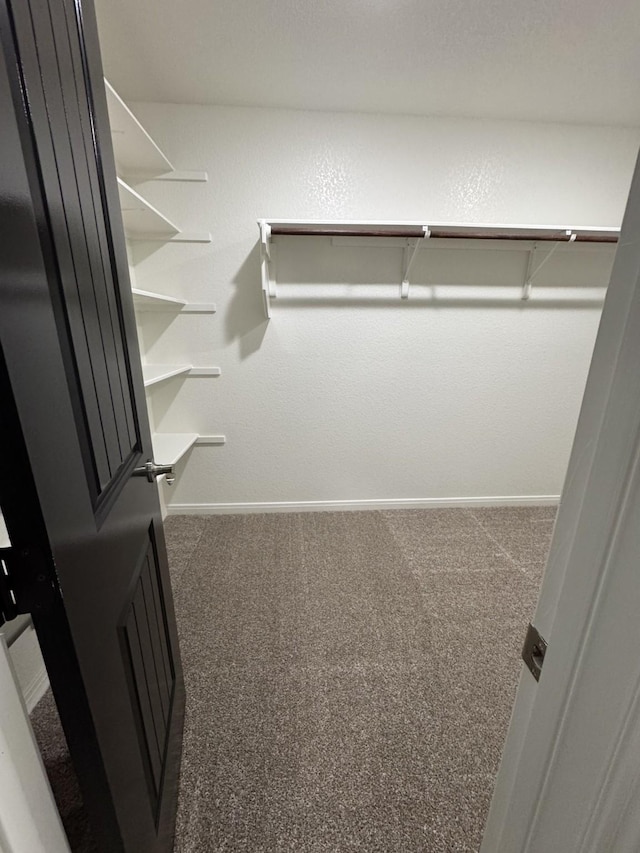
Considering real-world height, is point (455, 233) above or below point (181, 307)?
above

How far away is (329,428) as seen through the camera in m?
2.50

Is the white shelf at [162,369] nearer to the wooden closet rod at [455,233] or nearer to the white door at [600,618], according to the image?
the wooden closet rod at [455,233]

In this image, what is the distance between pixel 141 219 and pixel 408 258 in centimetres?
154

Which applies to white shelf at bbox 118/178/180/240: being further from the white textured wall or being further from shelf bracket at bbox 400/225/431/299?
shelf bracket at bbox 400/225/431/299

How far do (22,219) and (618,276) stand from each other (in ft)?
2.25

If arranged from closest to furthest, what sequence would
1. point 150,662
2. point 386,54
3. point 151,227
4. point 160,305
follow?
Answer: 1. point 150,662
2. point 386,54
3. point 151,227
4. point 160,305

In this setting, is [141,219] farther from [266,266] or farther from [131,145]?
[266,266]

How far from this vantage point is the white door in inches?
13.9

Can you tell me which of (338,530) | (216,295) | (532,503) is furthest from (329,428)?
(532,503)

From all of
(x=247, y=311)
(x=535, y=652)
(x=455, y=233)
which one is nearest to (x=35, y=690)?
(x=535, y=652)

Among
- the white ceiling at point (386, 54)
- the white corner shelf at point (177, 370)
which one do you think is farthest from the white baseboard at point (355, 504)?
the white ceiling at point (386, 54)

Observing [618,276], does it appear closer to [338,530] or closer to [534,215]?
[338,530]

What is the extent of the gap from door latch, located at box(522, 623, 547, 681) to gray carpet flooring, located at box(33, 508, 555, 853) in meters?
0.93

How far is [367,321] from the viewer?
231 cm
